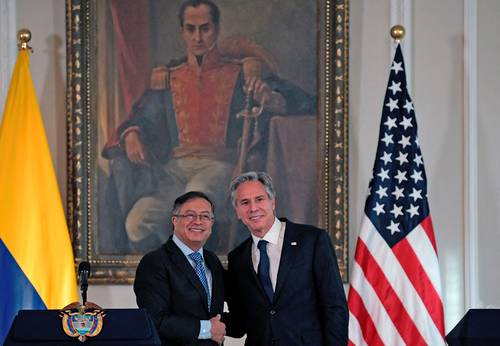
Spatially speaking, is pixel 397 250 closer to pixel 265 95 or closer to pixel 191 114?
pixel 265 95

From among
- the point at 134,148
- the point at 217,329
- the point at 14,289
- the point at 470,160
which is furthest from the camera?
the point at 134,148

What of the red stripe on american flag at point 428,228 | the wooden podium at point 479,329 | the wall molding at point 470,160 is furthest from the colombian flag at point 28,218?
the wooden podium at point 479,329

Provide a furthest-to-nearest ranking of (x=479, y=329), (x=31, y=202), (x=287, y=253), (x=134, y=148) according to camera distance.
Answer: (x=134, y=148)
(x=31, y=202)
(x=287, y=253)
(x=479, y=329)

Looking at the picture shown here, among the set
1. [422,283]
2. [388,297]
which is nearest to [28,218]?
[388,297]

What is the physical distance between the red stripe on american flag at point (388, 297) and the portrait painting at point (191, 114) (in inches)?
17.3

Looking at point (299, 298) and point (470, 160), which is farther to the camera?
point (470, 160)

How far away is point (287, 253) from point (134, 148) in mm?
1948

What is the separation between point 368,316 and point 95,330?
8.39ft

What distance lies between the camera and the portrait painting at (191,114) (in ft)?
19.1

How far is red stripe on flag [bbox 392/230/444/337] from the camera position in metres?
5.41

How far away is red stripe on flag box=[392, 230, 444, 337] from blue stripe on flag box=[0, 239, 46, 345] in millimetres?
2284

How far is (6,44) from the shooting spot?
594 cm

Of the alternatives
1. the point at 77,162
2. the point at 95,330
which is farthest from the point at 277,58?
the point at 95,330

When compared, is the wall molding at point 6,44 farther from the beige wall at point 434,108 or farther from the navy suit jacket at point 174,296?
the navy suit jacket at point 174,296
